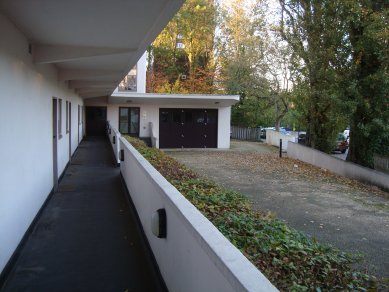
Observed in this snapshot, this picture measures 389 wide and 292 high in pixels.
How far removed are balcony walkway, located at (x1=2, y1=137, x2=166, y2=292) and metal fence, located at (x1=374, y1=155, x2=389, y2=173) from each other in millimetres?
10742

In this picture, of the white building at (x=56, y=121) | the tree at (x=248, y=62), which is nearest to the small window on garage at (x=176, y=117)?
the tree at (x=248, y=62)

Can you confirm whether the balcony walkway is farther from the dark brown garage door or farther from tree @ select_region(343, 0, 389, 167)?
the dark brown garage door

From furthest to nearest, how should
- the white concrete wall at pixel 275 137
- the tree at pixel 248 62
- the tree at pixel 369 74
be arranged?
the tree at pixel 248 62, the white concrete wall at pixel 275 137, the tree at pixel 369 74

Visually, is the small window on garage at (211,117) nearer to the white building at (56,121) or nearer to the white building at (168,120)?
the white building at (168,120)

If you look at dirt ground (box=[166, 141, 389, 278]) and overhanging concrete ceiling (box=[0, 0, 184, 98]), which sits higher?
overhanging concrete ceiling (box=[0, 0, 184, 98])

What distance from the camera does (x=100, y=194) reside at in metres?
8.60

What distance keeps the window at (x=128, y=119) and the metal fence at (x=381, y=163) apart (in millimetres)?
14837

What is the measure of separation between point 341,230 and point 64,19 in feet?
21.9

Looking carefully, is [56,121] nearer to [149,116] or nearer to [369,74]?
[369,74]

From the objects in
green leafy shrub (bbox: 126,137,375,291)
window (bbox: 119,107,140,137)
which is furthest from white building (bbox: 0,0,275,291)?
window (bbox: 119,107,140,137)

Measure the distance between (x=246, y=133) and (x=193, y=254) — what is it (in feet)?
111

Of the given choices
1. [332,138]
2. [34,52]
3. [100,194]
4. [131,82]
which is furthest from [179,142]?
[34,52]

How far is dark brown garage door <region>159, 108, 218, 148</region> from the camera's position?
85.1ft

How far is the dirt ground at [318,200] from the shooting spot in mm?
7527
